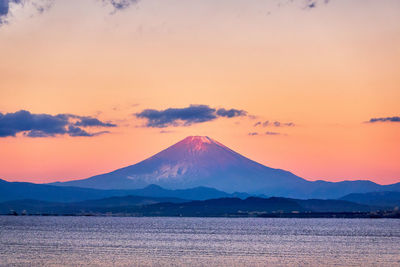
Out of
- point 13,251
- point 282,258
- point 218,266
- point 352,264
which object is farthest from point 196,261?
point 13,251

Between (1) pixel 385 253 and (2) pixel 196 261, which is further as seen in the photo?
(1) pixel 385 253

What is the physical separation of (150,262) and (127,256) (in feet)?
25.2

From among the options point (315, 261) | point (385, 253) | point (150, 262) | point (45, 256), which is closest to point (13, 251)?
point (45, 256)

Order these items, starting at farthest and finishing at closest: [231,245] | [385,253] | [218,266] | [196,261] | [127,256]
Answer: [231,245]
[385,253]
[127,256]
[196,261]
[218,266]

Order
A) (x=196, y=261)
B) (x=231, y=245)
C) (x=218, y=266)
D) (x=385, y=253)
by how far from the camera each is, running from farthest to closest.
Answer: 1. (x=231, y=245)
2. (x=385, y=253)
3. (x=196, y=261)
4. (x=218, y=266)

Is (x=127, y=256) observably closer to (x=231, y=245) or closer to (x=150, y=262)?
(x=150, y=262)

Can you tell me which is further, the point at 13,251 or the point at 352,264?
the point at 13,251

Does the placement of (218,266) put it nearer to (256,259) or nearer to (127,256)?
(256,259)

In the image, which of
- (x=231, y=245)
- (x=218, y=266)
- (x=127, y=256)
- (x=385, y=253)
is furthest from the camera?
(x=231, y=245)

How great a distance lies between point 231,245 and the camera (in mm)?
99938

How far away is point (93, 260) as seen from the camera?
237 ft

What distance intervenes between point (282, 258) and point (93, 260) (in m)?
22.2

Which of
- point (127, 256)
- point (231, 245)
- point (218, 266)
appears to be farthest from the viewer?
point (231, 245)

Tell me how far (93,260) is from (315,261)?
81.6 ft
